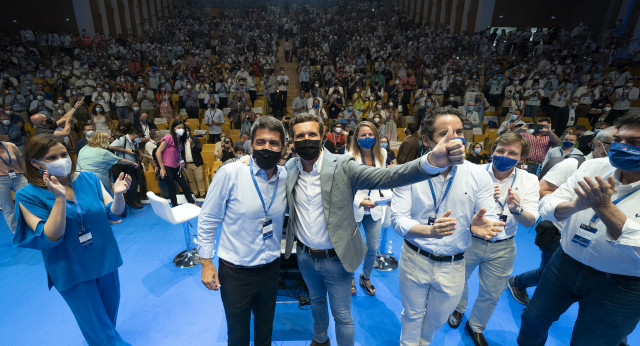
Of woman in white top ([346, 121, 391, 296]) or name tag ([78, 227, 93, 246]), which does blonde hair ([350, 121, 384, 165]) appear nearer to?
woman in white top ([346, 121, 391, 296])

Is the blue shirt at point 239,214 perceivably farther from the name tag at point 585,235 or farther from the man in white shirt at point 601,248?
the name tag at point 585,235

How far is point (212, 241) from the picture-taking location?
77.4 inches

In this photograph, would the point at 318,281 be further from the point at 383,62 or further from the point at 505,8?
the point at 505,8

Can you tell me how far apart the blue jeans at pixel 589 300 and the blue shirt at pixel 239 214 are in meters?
1.75

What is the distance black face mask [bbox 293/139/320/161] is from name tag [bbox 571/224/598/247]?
1.55 meters

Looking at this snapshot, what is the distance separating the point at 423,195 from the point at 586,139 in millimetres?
3942

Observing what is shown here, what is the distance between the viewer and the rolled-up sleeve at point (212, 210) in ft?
6.11

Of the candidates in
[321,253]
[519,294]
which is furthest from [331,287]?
[519,294]

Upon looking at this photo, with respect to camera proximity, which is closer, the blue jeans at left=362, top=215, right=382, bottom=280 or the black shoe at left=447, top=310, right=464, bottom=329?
the black shoe at left=447, top=310, right=464, bottom=329

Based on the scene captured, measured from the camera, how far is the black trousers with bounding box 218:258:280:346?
1.96 m

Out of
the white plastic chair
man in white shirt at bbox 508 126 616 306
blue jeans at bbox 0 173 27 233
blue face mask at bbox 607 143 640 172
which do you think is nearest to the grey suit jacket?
blue face mask at bbox 607 143 640 172

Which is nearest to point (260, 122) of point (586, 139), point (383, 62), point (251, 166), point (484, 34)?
point (251, 166)

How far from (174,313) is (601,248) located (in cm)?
340

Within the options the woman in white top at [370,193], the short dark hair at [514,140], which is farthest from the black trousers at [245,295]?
the short dark hair at [514,140]
